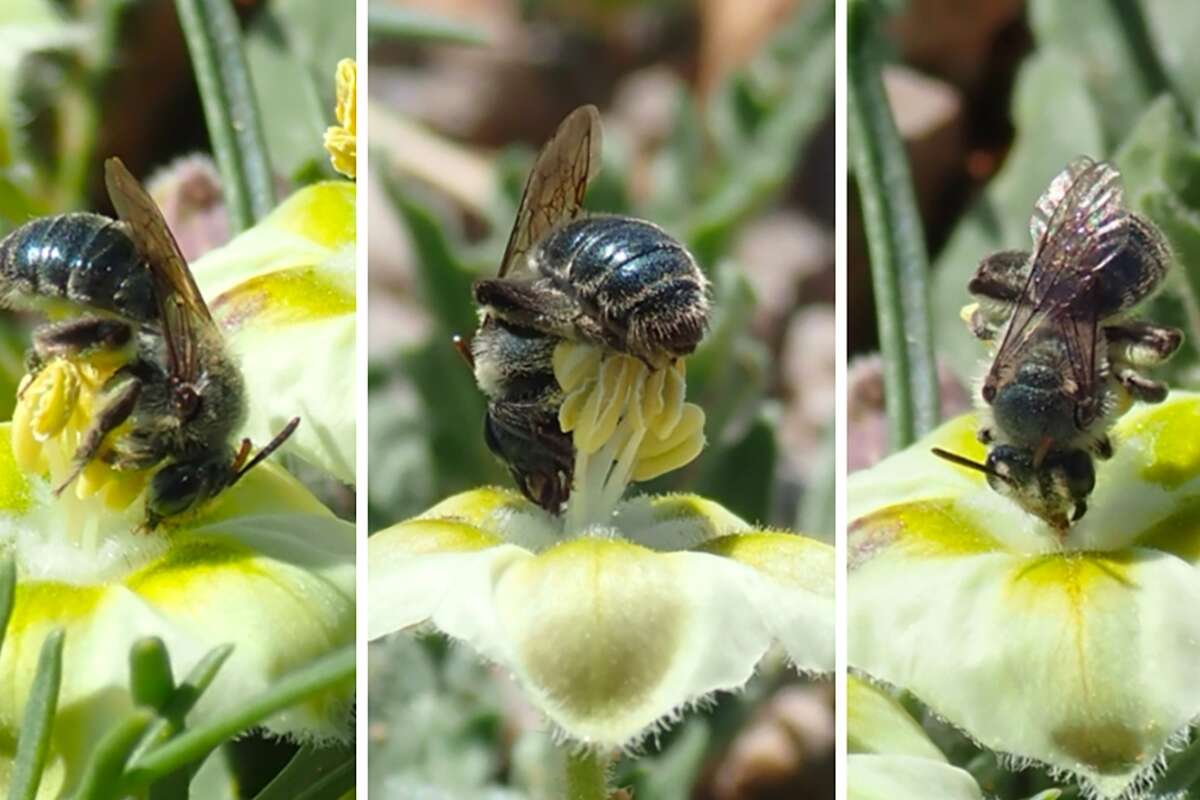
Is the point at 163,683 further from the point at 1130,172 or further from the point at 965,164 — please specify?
the point at 965,164

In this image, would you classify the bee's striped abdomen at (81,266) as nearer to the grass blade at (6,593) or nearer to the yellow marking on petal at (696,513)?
the grass blade at (6,593)

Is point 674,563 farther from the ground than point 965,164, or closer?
farther from the ground

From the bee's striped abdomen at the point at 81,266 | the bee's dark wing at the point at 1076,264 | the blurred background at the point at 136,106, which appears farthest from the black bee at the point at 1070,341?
the blurred background at the point at 136,106

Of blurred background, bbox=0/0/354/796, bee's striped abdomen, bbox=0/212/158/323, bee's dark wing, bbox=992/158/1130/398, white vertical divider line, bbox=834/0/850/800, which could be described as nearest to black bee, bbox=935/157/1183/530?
bee's dark wing, bbox=992/158/1130/398

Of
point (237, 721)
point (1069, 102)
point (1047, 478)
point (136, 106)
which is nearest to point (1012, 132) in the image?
point (1069, 102)

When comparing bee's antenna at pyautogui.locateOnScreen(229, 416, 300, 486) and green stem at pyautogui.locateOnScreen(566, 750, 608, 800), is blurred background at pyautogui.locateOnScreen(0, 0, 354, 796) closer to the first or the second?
bee's antenna at pyautogui.locateOnScreen(229, 416, 300, 486)

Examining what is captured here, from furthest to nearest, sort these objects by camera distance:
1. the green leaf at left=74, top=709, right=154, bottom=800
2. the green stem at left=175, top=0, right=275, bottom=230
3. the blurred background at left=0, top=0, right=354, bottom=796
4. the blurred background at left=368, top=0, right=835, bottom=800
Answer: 1. the blurred background at left=368, top=0, right=835, bottom=800
2. the blurred background at left=0, top=0, right=354, bottom=796
3. the green stem at left=175, top=0, right=275, bottom=230
4. the green leaf at left=74, top=709, right=154, bottom=800

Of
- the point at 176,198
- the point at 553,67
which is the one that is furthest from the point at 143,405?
the point at 553,67

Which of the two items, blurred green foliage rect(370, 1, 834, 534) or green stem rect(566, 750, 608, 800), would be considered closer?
green stem rect(566, 750, 608, 800)
